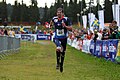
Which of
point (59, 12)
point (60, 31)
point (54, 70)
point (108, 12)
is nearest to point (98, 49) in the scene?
point (54, 70)

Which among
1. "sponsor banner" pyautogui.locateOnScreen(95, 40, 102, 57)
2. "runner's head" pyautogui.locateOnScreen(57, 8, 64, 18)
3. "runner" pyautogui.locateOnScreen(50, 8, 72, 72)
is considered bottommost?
"sponsor banner" pyautogui.locateOnScreen(95, 40, 102, 57)

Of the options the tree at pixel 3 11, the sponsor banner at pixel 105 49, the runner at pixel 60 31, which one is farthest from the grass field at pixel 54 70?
the tree at pixel 3 11

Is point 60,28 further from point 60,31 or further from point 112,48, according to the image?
point 112,48

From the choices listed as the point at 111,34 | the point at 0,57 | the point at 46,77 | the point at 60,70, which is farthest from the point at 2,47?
the point at 46,77

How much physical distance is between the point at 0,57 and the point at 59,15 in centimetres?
759

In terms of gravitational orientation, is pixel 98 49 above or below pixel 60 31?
below

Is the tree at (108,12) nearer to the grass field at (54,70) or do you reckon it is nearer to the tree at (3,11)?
the tree at (3,11)

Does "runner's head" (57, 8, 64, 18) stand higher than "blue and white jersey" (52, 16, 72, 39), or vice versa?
"runner's head" (57, 8, 64, 18)

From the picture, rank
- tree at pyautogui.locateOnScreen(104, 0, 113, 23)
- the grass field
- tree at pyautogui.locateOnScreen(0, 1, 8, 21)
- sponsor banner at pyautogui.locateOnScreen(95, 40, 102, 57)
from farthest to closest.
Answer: tree at pyautogui.locateOnScreen(0, 1, 8, 21), tree at pyautogui.locateOnScreen(104, 0, 113, 23), sponsor banner at pyautogui.locateOnScreen(95, 40, 102, 57), the grass field

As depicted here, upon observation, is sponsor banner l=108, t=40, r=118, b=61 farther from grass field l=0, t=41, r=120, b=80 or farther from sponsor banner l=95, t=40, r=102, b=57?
sponsor banner l=95, t=40, r=102, b=57

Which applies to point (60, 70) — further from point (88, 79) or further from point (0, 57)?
point (0, 57)

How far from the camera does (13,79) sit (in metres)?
11.4

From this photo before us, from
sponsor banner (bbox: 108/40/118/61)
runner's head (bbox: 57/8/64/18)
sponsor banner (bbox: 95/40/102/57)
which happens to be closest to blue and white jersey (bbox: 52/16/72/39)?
runner's head (bbox: 57/8/64/18)

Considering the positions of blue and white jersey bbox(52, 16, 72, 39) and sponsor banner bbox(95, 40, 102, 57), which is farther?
sponsor banner bbox(95, 40, 102, 57)
